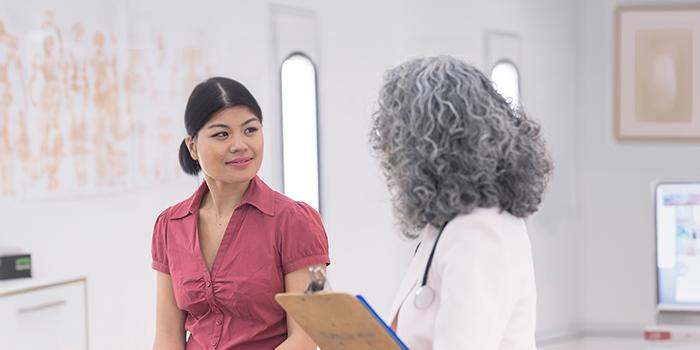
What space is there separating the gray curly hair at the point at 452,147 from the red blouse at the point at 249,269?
0.71 m

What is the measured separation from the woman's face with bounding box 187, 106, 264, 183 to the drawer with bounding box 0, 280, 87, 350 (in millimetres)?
1704

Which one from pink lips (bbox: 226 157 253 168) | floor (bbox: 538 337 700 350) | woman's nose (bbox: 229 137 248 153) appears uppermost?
woman's nose (bbox: 229 137 248 153)

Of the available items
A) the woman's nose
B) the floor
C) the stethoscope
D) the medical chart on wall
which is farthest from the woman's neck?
the floor

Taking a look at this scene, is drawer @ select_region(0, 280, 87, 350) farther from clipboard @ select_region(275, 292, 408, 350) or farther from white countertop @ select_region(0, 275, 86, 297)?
clipboard @ select_region(275, 292, 408, 350)

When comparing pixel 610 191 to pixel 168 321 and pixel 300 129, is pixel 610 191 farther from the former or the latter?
pixel 168 321

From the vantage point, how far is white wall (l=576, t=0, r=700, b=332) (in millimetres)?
7691

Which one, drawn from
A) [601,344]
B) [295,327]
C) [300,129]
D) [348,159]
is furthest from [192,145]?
[601,344]

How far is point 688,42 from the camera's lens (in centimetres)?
758

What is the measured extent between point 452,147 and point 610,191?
6274mm

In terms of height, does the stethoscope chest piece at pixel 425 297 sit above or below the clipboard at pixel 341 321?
above

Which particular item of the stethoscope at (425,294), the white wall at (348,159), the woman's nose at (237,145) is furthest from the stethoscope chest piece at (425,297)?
the white wall at (348,159)

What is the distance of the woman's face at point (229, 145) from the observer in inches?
97.8

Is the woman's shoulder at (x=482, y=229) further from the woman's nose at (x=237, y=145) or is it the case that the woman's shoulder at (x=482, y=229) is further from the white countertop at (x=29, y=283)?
Result: the white countertop at (x=29, y=283)

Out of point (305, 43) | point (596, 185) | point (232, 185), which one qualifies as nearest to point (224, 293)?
point (232, 185)
